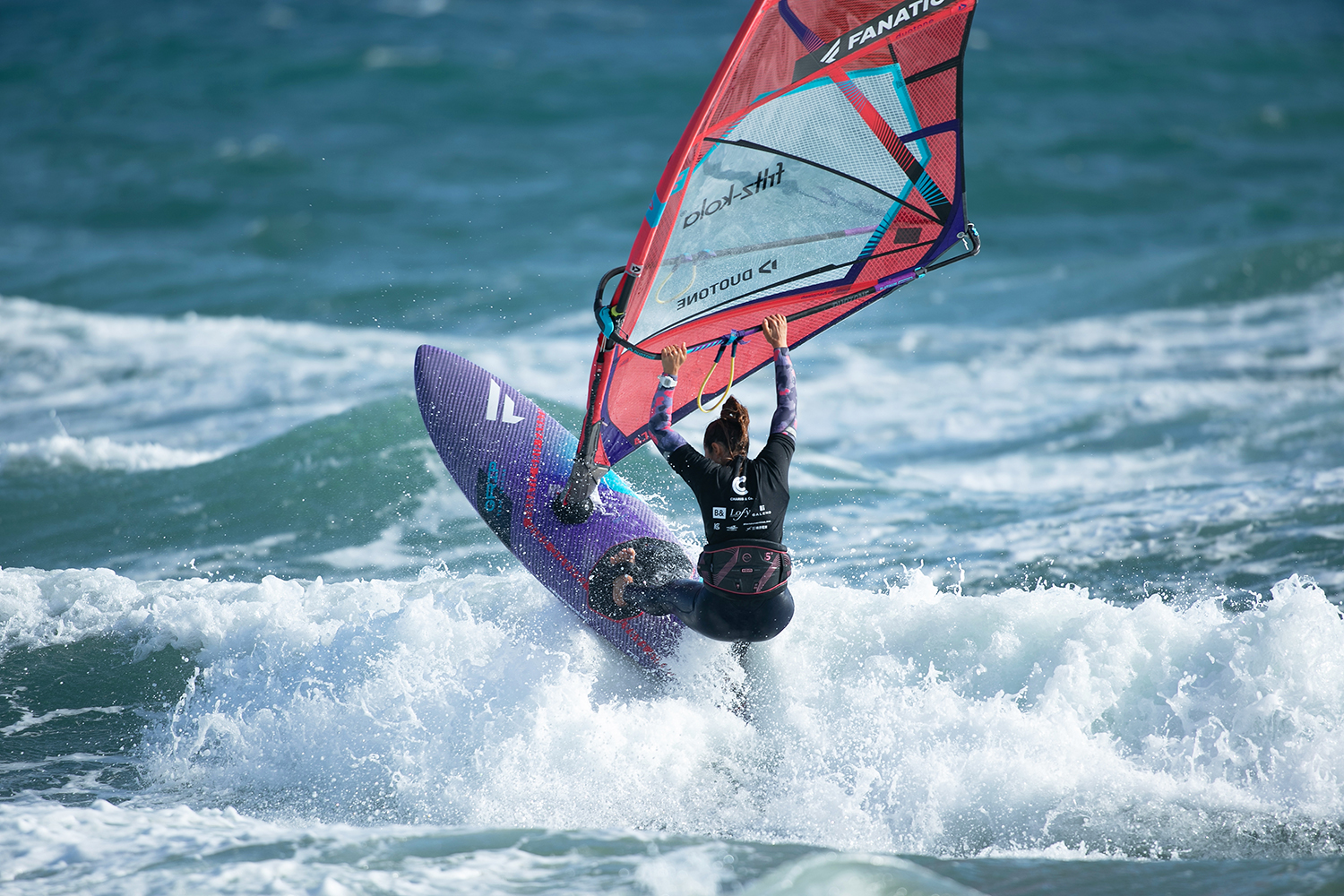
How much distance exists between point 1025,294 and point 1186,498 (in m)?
8.25

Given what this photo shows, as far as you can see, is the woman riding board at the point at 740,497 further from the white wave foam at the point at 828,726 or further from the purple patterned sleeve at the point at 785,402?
the white wave foam at the point at 828,726

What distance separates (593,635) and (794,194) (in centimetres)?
257

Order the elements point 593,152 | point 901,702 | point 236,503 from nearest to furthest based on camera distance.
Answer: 1. point 901,702
2. point 236,503
3. point 593,152

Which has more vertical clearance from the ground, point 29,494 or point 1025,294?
point 1025,294

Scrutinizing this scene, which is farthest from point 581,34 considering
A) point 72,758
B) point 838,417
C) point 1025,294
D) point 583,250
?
point 72,758

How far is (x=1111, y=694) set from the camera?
5.04 m

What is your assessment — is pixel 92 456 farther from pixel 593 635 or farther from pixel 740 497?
pixel 740 497

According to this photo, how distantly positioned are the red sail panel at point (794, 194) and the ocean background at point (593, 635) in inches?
63.6

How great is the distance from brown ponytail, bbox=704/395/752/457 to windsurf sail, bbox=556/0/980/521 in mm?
577

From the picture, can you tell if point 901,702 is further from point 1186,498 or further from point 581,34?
point 581,34

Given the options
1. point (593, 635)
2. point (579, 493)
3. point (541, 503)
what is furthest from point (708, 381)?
point (593, 635)

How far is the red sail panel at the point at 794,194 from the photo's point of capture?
457 centimetres

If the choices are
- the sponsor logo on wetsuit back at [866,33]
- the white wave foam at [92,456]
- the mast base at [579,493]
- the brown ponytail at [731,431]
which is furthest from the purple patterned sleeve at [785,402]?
the white wave foam at [92,456]

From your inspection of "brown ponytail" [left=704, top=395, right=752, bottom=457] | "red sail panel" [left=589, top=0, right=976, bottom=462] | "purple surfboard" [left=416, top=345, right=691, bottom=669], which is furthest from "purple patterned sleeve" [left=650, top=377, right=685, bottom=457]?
"purple surfboard" [left=416, top=345, right=691, bottom=669]
